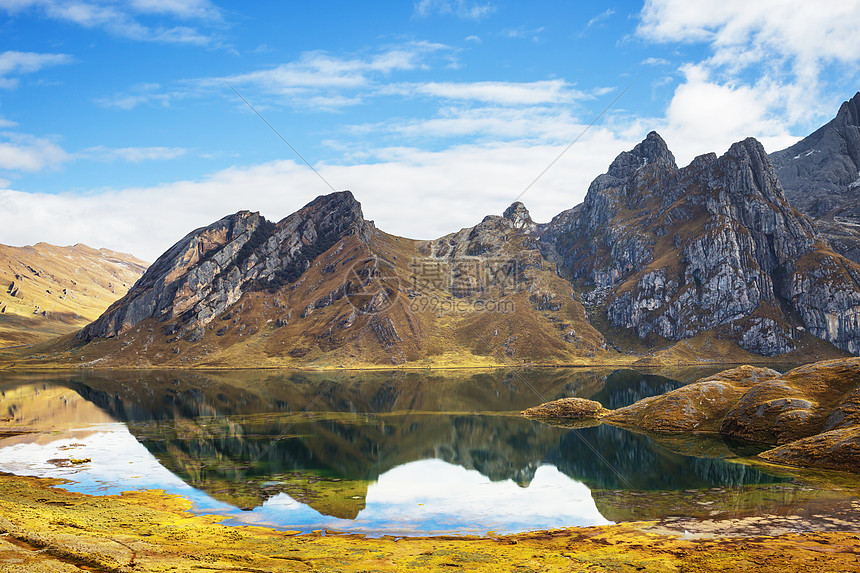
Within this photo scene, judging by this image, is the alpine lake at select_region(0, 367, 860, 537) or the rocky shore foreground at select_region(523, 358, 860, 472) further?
the rocky shore foreground at select_region(523, 358, 860, 472)

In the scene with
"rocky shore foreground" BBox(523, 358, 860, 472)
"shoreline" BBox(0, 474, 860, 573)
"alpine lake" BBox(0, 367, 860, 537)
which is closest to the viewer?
"shoreline" BBox(0, 474, 860, 573)

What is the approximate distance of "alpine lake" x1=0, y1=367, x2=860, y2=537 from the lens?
48.7 meters

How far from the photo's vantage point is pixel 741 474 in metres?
61.8

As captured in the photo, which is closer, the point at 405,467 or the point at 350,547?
the point at 350,547

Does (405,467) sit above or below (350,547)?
below

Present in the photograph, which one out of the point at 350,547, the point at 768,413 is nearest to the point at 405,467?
the point at 350,547

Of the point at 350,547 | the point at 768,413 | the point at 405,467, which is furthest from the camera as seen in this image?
the point at 768,413

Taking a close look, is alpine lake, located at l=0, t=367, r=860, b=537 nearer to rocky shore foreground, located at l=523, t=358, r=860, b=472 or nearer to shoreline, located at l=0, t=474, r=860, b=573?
shoreline, located at l=0, t=474, r=860, b=573

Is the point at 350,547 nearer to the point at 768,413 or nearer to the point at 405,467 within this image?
the point at 405,467

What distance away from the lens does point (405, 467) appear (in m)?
70.9

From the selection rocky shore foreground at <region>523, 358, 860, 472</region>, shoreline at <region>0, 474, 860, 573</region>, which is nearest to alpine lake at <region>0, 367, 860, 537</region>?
shoreline at <region>0, 474, 860, 573</region>

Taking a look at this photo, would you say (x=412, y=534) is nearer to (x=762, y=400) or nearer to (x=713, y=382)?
(x=762, y=400)

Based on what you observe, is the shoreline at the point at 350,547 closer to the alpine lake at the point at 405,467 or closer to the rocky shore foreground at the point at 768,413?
the alpine lake at the point at 405,467

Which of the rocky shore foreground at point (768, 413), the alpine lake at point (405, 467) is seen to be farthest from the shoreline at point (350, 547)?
the rocky shore foreground at point (768, 413)
